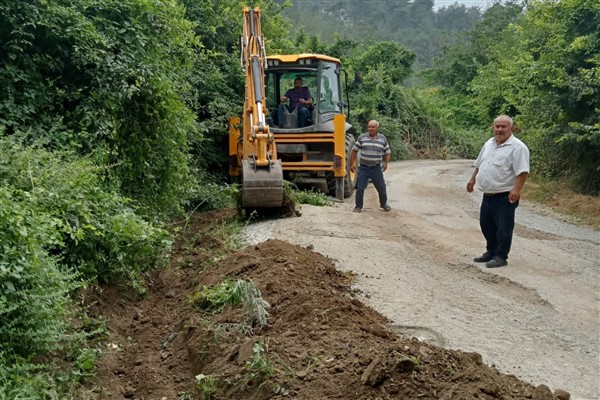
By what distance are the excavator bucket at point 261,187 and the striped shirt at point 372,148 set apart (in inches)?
104

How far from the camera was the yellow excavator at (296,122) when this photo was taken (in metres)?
11.6

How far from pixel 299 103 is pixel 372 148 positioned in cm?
252

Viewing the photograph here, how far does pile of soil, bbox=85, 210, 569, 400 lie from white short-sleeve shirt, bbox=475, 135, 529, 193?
2170 mm

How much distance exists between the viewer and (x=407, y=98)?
34469 mm

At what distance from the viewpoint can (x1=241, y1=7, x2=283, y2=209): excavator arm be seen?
953 cm

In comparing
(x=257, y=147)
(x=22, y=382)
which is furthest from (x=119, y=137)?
(x=22, y=382)

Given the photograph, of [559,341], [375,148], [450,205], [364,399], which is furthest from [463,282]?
[450,205]

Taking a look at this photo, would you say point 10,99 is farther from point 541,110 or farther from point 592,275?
point 541,110

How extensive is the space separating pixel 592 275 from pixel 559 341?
269 centimetres

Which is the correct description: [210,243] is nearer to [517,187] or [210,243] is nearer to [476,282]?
[476,282]

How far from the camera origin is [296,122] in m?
13.6

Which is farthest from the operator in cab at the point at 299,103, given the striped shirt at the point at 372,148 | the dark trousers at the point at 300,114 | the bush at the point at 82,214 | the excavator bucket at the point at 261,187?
the bush at the point at 82,214

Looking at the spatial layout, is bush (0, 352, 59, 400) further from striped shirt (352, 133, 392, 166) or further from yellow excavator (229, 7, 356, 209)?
striped shirt (352, 133, 392, 166)

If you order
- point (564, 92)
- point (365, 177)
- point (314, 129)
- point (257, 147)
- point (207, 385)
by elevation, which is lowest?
point (207, 385)
